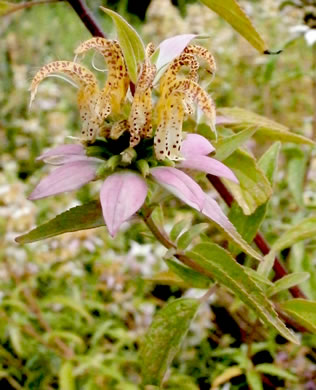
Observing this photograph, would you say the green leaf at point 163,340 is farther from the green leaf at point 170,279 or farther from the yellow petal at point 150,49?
the yellow petal at point 150,49

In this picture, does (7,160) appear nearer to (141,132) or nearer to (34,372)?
(34,372)

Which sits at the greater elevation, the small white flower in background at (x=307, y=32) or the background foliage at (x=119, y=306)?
the small white flower in background at (x=307, y=32)

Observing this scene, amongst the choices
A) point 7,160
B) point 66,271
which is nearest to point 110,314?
point 66,271

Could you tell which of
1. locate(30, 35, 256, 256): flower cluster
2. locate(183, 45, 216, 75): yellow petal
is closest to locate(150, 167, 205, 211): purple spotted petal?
locate(30, 35, 256, 256): flower cluster

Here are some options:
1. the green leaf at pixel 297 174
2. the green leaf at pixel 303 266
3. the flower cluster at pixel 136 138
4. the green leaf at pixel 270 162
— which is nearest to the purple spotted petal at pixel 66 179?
the flower cluster at pixel 136 138

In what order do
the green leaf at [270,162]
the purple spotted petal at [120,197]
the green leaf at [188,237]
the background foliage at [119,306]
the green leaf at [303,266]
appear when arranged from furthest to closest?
the background foliage at [119,306]
the green leaf at [303,266]
the green leaf at [270,162]
the green leaf at [188,237]
the purple spotted petal at [120,197]

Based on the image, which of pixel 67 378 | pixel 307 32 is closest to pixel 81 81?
pixel 307 32
